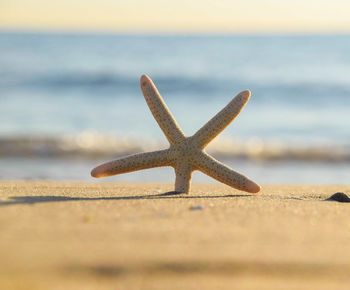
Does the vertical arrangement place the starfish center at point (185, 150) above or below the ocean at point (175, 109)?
below

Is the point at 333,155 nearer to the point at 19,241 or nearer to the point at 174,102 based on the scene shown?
the point at 19,241

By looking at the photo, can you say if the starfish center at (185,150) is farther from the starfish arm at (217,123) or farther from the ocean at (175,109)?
the ocean at (175,109)

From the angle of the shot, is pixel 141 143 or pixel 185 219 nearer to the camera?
pixel 185 219

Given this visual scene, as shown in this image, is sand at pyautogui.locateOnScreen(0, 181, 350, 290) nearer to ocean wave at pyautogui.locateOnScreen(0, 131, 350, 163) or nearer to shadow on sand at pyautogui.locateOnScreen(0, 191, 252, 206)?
shadow on sand at pyautogui.locateOnScreen(0, 191, 252, 206)

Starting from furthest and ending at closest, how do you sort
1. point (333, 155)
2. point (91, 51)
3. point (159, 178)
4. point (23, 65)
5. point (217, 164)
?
point (91, 51) → point (23, 65) → point (333, 155) → point (159, 178) → point (217, 164)

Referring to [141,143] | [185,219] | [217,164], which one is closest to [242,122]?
[141,143]

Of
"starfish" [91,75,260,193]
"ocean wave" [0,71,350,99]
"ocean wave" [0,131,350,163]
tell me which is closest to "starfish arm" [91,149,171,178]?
"starfish" [91,75,260,193]

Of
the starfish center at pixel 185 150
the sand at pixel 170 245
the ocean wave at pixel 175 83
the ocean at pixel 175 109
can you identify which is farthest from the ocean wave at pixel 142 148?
the ocean wave at pixel 175 83
